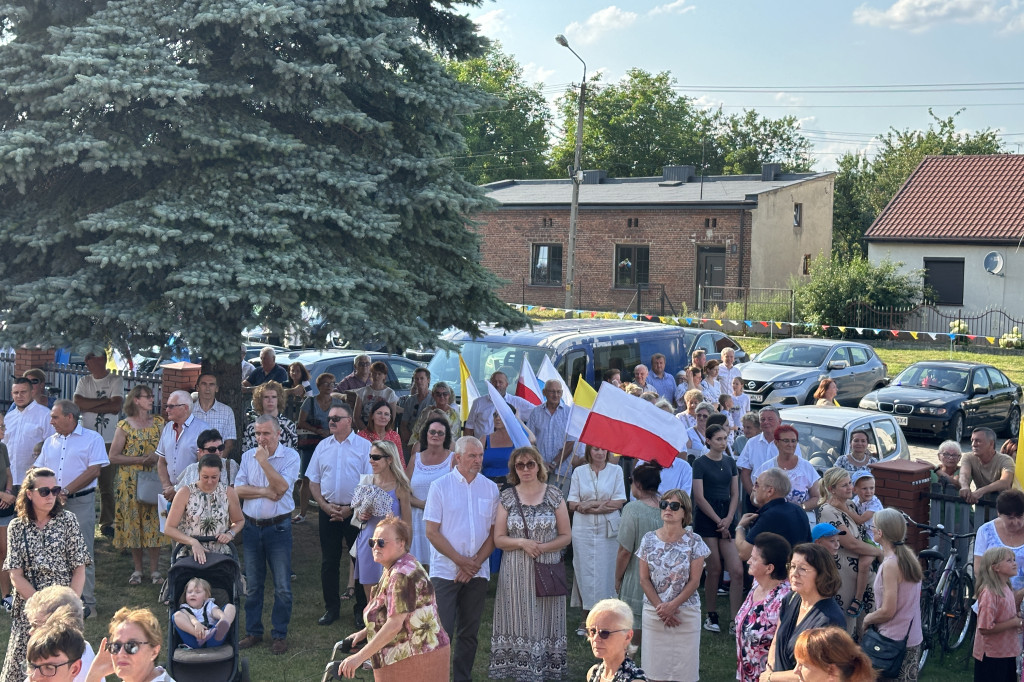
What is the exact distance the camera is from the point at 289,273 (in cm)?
947

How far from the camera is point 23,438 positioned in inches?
387

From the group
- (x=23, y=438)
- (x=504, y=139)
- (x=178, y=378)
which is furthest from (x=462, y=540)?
(x=504, y=139)

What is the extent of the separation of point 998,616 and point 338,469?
17.2 feet

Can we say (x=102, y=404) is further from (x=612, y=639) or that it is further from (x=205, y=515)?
(x=612, y=639)

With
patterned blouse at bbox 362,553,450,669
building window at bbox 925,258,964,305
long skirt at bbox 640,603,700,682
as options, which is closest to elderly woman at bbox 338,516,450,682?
patterned blouse at bbox 362,553,450,669

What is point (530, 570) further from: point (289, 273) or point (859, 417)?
point (859, 417)

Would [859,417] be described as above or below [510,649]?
above

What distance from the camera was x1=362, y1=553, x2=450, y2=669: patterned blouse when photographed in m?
6.01

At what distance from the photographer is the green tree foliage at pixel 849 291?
33.9 meters

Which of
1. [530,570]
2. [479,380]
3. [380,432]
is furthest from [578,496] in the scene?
[479,380]

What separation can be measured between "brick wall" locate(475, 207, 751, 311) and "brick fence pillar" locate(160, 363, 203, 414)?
26.2 m

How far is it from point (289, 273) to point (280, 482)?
7.00 ft

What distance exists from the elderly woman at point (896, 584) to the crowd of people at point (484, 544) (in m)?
0.02

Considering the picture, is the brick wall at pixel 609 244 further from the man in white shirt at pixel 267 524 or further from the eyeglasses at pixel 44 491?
the eyeglasses at pixel 44 491
